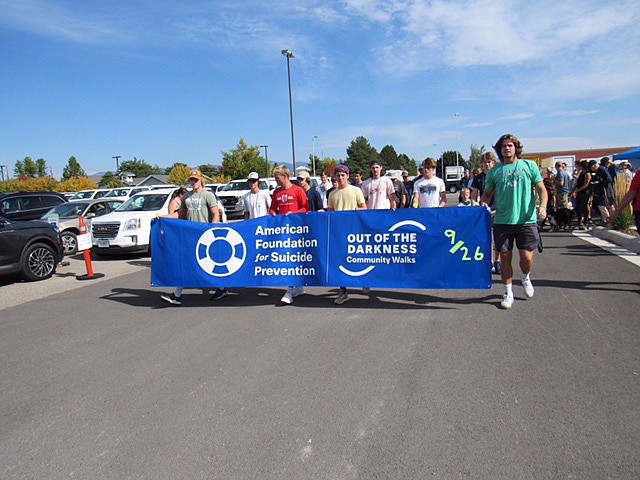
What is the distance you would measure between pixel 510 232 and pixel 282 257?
2.93 m

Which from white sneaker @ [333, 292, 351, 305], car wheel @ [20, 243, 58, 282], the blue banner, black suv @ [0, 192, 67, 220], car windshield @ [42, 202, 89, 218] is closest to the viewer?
the blue banner

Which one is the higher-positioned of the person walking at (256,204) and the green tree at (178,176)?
the green tree at (178,176)

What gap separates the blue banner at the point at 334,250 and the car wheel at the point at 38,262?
392cm

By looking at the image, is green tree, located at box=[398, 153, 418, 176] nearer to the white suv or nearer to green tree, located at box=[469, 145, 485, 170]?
green tree, located at box=[469, 145, 485, 170]

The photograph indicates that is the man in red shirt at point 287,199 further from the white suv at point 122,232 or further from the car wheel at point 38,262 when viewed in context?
the white suv at point 122,232

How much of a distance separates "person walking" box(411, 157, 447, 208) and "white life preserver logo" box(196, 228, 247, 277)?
3183 mm

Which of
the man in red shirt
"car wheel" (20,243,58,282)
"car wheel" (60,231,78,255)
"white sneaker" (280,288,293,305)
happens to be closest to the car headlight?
"car wheel" (20,243,58,282)

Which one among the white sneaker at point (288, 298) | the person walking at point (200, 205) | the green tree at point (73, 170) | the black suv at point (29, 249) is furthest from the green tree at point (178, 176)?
the white sneaker at point (288, 298)

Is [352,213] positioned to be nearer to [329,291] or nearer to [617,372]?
[329,291]

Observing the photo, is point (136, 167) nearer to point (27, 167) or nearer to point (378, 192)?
point (27, 167)

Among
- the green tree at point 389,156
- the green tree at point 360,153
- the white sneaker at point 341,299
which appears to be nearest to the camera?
the white sneaker at point 341,299

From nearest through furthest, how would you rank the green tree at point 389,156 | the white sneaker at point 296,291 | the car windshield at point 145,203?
the white sneaker at point 296,291 → the car windshield at point 145,203 → the green tree at point 389,156

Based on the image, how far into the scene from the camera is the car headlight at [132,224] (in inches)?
452

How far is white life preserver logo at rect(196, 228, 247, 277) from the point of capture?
6.39 metres
